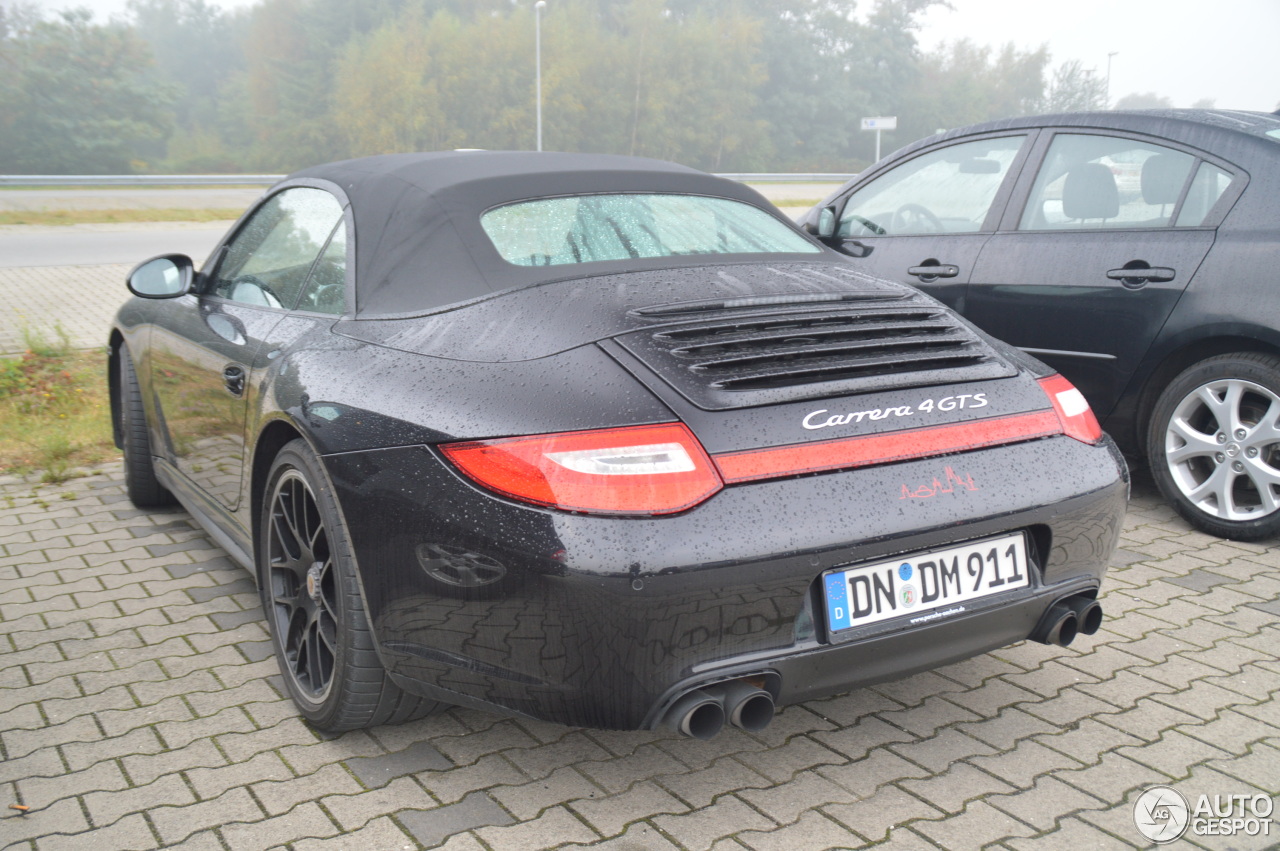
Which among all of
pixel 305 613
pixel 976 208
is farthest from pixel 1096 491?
pixel 976 208

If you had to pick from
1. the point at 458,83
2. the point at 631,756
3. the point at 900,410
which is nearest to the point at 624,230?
the point at 900,410

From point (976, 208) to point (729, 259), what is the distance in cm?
258

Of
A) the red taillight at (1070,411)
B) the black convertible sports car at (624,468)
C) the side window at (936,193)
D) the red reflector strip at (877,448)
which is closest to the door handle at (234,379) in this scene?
the black convertible sports car at (624,468)

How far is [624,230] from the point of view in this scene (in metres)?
2.93

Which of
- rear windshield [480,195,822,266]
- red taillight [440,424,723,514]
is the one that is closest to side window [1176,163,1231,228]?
rear windshield [480,195,822,266]

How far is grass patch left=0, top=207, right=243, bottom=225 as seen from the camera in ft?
69.6

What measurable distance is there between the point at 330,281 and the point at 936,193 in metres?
3.34

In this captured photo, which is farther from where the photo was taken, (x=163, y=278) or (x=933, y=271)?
(x=933, y=271)

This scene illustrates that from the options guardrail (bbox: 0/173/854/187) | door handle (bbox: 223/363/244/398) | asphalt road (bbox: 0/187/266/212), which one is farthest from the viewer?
guardrail (bbox: 0/173/854/187)

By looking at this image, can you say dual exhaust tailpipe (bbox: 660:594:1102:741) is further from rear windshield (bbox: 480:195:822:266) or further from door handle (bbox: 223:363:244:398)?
door handle (bbox: 223:363:244:398)

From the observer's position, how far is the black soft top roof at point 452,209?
264 centimetres

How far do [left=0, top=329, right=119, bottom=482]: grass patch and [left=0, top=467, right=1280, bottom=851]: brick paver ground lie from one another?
97.7 inches

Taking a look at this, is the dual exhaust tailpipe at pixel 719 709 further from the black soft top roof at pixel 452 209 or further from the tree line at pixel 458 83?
the tree line at pixel 458 83

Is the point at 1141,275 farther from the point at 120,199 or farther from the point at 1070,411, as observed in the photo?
the point at 120,199
